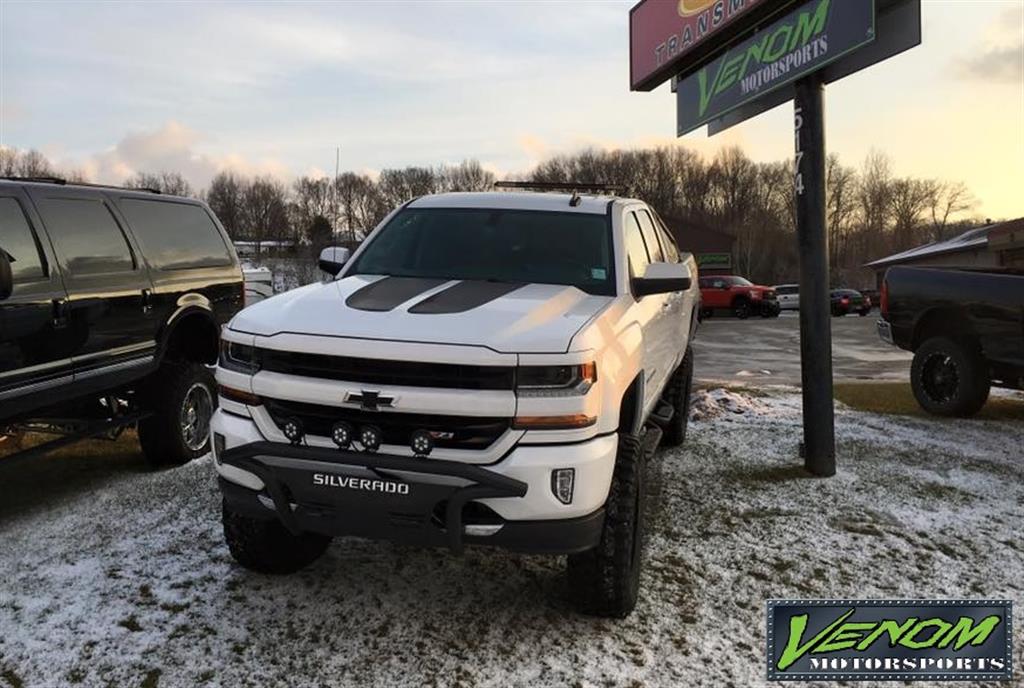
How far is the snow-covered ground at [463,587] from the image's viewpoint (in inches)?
119

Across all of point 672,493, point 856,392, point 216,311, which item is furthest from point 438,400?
point 856,392

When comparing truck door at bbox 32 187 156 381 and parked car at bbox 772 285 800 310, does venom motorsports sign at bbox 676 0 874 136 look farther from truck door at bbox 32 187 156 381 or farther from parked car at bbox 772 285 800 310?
parked car at bbox 772 285 800 310

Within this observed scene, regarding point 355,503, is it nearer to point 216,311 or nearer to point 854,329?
point 216,311

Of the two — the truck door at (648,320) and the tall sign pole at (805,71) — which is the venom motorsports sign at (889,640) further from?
the tall sign pole at (805,71)

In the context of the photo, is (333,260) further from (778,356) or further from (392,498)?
(778,356)

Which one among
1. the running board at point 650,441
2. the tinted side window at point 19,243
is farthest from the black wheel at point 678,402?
the tinted side window at point 19,243

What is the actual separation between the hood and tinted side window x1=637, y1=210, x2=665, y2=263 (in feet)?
4.78

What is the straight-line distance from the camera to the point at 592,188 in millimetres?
5707

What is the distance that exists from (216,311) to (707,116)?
14.8ft

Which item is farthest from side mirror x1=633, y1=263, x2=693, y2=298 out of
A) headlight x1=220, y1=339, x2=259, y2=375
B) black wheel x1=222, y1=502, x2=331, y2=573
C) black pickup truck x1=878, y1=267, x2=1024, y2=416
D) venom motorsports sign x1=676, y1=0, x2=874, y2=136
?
black pickup truck x1=878, y1=267, x2=1024, y2=416

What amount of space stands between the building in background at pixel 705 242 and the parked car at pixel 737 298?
3469 centimetres

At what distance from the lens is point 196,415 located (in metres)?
5.88

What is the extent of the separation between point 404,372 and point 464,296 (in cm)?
71

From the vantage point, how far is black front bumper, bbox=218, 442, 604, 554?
2830 millimetres
